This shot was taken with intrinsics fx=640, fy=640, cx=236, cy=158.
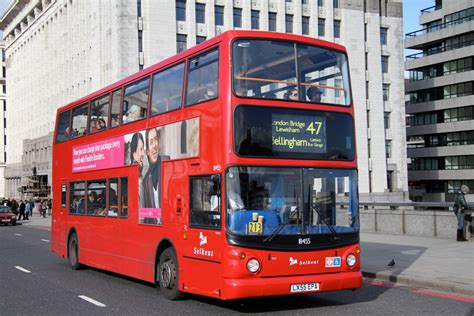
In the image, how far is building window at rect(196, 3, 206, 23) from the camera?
56906 millimetres

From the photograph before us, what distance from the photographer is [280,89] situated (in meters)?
9.52

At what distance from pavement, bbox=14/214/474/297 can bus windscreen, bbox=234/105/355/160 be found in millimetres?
3535

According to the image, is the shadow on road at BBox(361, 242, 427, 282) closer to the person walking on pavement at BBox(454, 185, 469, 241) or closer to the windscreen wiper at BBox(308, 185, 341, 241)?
the person walking on pavement at BBox(454, 185, 469, 241)

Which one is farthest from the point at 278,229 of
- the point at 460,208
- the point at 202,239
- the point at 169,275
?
the point at 460,208

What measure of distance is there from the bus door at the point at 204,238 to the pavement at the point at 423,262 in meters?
4.57

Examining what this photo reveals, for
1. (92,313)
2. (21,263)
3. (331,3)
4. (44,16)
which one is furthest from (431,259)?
(44,16)

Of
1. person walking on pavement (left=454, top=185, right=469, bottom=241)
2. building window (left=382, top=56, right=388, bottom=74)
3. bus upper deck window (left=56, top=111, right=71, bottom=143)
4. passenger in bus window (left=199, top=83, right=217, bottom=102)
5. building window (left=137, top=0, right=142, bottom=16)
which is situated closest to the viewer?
passenger in bus window (left=199, top=83, right=217, bottom=102)

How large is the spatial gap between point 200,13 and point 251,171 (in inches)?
1963

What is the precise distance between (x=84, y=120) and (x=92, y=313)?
6.48 m

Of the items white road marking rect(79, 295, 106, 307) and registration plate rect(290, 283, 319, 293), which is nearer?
registration plate rect(290, 283, 319, 293)

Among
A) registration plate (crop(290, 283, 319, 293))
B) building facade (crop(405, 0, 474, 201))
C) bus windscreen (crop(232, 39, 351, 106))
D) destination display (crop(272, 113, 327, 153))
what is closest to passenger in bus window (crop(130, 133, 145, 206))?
bus windscreen (crop(232, 39, 351, 106))

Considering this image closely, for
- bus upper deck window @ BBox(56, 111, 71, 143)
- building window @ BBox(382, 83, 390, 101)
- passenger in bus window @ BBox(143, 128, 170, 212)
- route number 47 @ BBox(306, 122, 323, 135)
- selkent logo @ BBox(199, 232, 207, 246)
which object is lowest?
selkent logo @ BBox(199, 232, 207, 246)

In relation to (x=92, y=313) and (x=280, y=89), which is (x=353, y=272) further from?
(x=92, y=313)

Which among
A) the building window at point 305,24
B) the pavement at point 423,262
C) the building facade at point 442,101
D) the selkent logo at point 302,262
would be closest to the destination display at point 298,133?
the selkent logo at point 302,262
